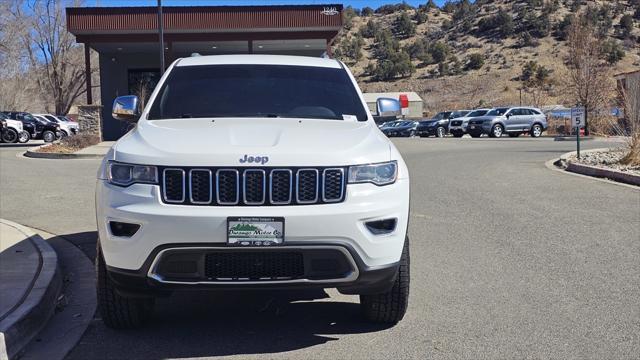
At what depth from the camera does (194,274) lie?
→ 4172 millimetres

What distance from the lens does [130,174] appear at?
4277mm

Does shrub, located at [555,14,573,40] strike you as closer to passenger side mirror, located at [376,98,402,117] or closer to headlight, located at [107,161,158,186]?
passenger side mirror, located at [376,98,402,117]

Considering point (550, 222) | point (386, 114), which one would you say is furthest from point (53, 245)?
point (550, 222)

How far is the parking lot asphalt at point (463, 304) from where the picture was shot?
14.9ft

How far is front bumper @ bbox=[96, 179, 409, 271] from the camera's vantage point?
4.06 m

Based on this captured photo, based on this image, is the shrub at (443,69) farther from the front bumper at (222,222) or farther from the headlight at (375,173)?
the front bumper at (222,222)

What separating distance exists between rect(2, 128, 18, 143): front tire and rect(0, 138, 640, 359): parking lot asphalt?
73.5 feet

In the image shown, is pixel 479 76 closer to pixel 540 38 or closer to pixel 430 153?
pixel 540 38

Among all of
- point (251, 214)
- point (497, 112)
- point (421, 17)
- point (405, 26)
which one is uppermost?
point (421, 17)

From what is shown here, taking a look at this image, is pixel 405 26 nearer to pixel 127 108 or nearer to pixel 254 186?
pixel 127 108

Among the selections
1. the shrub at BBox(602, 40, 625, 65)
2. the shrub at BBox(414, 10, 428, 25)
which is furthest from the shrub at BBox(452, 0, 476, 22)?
the shrub at BBox(602, 40, 625, 65)

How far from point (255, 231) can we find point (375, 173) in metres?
0.86

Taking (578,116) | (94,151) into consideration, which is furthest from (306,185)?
(94,151)

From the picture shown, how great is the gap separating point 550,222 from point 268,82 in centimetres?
494
